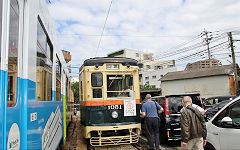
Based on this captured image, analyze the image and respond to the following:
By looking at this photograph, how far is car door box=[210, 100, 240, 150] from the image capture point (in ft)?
13.2

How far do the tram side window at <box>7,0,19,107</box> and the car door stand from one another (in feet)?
12.5

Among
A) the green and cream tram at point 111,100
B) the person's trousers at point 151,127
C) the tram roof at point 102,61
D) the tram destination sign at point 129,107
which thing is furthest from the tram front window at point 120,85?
the person's trousers at point 151,127

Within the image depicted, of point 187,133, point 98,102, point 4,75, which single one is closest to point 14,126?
point 4,75

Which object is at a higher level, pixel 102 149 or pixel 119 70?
pixel 119 70

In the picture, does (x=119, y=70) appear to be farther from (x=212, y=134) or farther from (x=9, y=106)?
(x=9, y=106)

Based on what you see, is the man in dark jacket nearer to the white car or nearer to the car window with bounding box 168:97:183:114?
the white car

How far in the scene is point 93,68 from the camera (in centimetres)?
707

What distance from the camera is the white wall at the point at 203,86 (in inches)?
1100

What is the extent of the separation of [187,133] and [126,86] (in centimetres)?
354

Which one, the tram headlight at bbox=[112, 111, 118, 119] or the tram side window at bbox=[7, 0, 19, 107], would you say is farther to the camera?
the tram headlight at bbox=[112, 111, 118, 119]

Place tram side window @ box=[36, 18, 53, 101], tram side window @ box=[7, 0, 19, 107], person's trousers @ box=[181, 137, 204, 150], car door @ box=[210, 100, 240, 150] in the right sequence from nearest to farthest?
tram side window @ box=[7, 0, 19, 107] → tram side window @ box=[36, 18, 53, 101] → car door @ box=[210, 100, 240, 150] → person's trousers @ box=[181, 137, 204, 150]

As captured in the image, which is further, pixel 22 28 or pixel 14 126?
pixel 22 28

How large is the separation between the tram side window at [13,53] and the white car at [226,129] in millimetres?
3725

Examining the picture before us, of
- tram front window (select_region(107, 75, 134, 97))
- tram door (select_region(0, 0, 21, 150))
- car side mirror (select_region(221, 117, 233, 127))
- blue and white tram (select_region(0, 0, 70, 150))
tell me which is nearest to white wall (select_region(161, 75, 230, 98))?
tram front window (select_region(107, 75, 134, 97))
